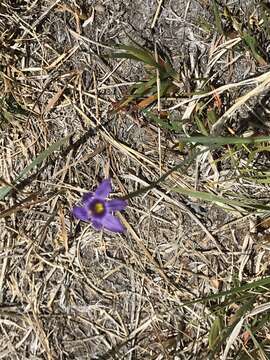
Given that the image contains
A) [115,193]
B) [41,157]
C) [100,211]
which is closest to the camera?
[100,211]

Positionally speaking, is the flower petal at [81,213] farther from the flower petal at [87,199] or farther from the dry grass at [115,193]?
the dry grass at [115,193]

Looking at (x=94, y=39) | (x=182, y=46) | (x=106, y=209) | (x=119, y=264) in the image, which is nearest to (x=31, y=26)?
(x=94, y=39)

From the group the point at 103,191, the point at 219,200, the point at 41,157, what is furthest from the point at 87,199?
the point at 219,200

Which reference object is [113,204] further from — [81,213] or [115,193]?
[115,193]

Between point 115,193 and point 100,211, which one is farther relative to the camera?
point 115,193

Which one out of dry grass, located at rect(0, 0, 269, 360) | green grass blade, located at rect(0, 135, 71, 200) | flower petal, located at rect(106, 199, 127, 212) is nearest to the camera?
flower petal, located at rect(106, 199, 127, 212)

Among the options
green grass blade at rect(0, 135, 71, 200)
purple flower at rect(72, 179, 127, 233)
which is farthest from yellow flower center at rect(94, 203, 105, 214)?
green grass blade at rect(0, 135, 71, 200)

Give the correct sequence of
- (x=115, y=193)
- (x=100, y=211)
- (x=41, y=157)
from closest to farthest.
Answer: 1. (x=100, y=211)
2. (x=41, y=157)
3. (x=115, y=193)

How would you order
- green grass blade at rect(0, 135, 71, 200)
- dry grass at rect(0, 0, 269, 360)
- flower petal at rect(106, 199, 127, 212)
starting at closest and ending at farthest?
flower petal at rect(106, 199, 127, 212)
green grass blade at rect(0, 135, 71, 200)
dry grass at rect(0, 0, 269, 360)

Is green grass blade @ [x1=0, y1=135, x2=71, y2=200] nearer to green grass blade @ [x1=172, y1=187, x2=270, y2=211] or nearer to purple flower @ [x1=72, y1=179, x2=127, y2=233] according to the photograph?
purple flower @ [x1=72, y1=179, x2=127, y2=233]
